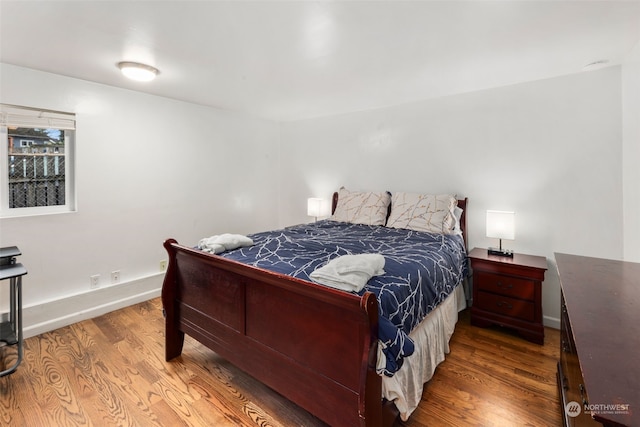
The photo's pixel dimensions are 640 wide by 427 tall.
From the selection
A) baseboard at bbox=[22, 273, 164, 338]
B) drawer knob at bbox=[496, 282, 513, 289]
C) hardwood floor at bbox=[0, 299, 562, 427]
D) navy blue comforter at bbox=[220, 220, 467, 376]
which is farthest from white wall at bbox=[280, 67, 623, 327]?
baseboard at bbox=[22, 273, 164, 338]

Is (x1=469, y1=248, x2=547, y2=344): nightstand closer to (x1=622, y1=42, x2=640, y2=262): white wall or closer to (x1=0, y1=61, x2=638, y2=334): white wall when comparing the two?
(x1=0, y1=61, x2=638, y2=334): white wall

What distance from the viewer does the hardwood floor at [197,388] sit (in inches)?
65.9

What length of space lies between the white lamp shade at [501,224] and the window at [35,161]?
3889mm

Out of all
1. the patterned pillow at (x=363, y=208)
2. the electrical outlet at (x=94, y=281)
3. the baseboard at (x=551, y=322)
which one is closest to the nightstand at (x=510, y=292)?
the baseboard at (x=551, y=322)

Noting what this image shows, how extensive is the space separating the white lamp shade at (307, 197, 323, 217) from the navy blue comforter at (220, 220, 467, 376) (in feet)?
2.66

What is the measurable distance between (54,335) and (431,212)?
360 centimetres

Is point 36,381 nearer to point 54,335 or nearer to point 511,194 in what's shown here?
point 54,335

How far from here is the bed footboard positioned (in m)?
1.31

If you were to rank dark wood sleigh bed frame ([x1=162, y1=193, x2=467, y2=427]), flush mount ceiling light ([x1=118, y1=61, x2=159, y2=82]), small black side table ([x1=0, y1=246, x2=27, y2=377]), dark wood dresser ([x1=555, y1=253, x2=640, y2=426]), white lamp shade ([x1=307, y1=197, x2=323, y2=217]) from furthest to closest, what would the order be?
1. white lamp shade ([x1=307, y1=197, x2=323, y2=217])
2. flush mount ceiling light ([x1=118, y1=61, x2=159, y2=82])
3. small black side table ([x1=0, y1=246, x2=27, y2=377])
4. dark wood sleigh bed frame ([x1=162, y1=193, x2=467, y2=427])
5. dark wood dresser ([x1=555, y1=253, x2=640, y2=426])

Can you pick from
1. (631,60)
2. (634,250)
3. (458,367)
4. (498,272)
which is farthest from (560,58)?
(458,367)

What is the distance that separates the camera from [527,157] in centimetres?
277

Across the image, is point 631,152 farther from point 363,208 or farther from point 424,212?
point 363,208

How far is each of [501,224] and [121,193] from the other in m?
3.67

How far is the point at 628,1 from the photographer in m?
1.55
